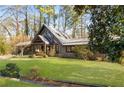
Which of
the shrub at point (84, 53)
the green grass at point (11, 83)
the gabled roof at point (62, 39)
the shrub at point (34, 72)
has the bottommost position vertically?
the green grass at point (11, 83)

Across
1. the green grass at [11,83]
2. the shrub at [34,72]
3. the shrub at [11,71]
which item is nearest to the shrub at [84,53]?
the shrub at [34,72]

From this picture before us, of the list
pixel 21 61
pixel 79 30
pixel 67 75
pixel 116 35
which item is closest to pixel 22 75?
pixel 21 61

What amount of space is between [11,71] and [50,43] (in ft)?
1.69

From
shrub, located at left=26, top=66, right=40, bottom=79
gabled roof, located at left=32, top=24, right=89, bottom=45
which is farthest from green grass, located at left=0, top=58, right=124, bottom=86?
gabled roof, located at left=32, top=24, right=89, bottom=45

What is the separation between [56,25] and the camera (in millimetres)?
4641

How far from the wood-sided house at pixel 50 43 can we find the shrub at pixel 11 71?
0.63 ft

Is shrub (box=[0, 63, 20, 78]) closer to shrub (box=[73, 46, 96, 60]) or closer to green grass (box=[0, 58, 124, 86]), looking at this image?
green grass (box=[0, 58, 124, 86])

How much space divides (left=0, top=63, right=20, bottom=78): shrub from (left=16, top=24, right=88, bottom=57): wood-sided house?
19 centimetres

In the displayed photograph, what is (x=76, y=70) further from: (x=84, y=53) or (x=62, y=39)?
(x=62, y=39)

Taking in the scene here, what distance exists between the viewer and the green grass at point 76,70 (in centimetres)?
455

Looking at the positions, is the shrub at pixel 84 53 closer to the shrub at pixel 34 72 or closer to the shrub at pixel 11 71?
the shrub at pixel 34 72

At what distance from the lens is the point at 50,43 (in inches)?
184

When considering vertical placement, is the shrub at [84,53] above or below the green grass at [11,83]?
above

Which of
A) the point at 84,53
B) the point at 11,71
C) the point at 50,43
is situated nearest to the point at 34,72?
the point at 11,71
